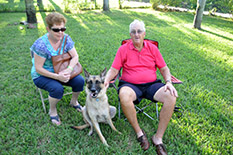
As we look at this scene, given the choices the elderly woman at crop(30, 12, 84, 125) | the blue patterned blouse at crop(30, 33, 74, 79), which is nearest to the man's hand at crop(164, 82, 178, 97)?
the elderly woman at crop(30, 12, 84, 125)

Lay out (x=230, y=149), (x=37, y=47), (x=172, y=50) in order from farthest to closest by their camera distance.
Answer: (x=172, y=50) → (x=37, y=47) → (x=230, y=149)

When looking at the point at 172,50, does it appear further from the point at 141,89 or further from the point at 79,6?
the point at 79,6

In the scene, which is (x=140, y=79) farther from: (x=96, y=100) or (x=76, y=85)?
(x=76, y=85)

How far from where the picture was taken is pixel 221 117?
3199 mm

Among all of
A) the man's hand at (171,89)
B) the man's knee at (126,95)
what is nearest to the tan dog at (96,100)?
the man's knee at (126,95)

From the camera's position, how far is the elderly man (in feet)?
8.41

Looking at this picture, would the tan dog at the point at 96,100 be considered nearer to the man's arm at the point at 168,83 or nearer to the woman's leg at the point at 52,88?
the woman's leg at the point at 52,88

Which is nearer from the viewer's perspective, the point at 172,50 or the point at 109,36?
the point at 172,50

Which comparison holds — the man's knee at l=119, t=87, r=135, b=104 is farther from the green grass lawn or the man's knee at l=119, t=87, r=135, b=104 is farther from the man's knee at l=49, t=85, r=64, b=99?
the man's knee at l=49, t=85, r=64, b=99

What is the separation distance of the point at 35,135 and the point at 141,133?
178cm

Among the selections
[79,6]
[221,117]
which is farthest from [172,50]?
[79,6]

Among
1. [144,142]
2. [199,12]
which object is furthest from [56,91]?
[199,12]

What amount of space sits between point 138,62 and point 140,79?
31cm

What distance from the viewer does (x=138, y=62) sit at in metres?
2.99
